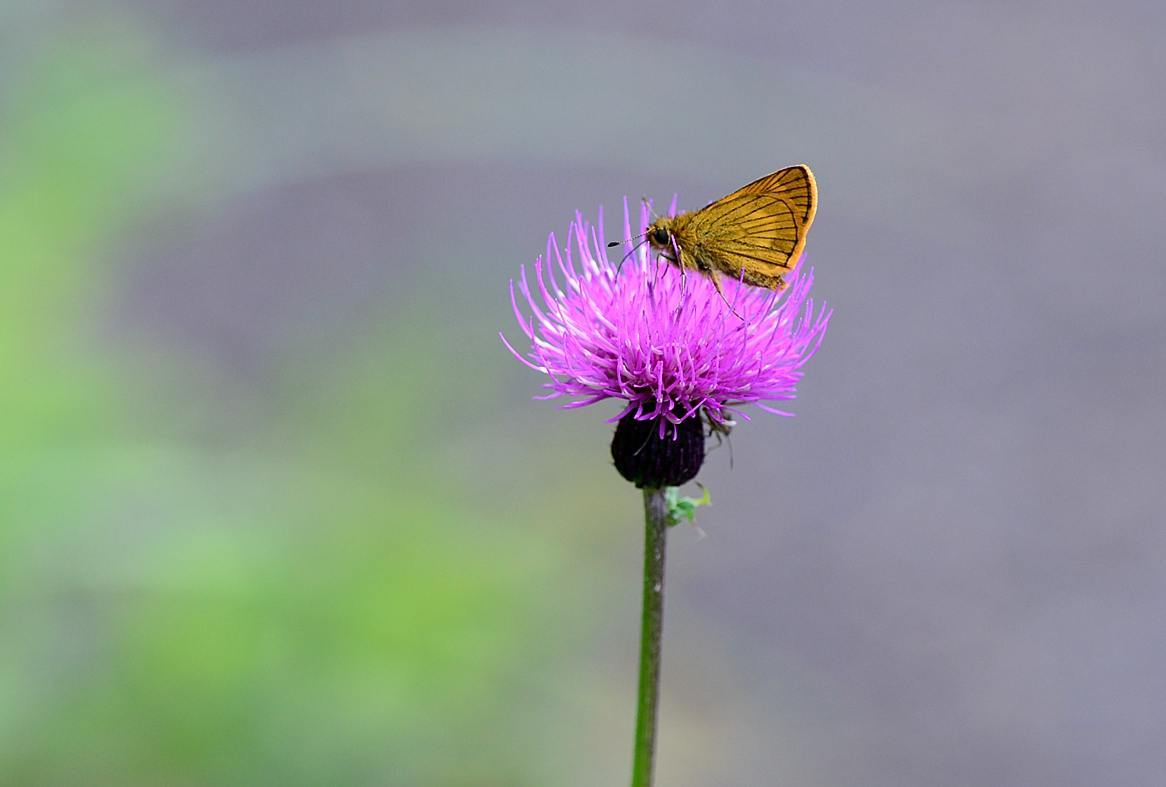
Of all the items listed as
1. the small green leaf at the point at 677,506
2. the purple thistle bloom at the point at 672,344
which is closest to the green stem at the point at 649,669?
the small green leaf at the point at 677,506

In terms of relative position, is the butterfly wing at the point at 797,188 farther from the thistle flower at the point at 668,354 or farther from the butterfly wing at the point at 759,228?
the thistle flower at the point at 668,354

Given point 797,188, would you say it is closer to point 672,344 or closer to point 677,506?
point 672,344

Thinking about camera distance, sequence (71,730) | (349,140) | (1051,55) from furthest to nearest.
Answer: (1051,55)
(349,140)
(71,730)

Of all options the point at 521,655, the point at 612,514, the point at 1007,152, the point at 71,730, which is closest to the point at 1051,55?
the point at 1007,152

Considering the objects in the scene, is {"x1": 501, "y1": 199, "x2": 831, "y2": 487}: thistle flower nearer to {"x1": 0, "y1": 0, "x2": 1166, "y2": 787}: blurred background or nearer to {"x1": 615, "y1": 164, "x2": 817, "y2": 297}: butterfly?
{"x1": 615, "y1": 164, "x2": 817, "y2": 297}: butterfly

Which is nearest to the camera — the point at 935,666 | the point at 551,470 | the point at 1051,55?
the point at 551,470

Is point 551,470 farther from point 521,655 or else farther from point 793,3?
point 793,3
